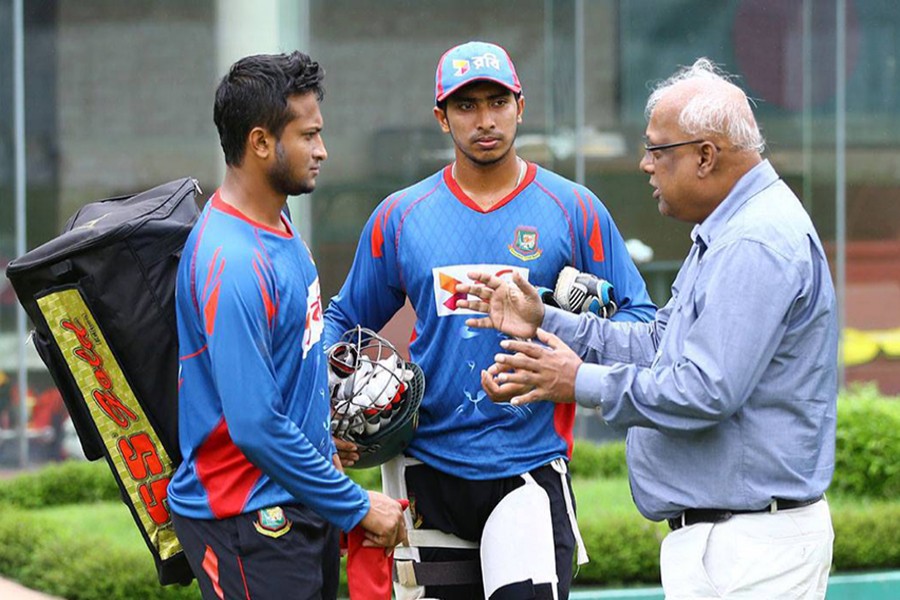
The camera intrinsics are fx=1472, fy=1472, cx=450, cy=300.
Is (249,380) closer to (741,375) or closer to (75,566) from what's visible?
(741,375)

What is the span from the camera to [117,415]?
380 cm

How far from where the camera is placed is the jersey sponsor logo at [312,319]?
12.2 feet

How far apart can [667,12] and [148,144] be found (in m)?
4.28

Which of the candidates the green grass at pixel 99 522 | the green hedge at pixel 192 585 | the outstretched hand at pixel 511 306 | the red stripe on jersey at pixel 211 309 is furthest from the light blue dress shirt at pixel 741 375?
the green grass at pixel 99 522

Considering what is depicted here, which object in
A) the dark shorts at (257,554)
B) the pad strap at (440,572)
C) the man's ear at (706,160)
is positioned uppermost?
the man's ear at (706,160)

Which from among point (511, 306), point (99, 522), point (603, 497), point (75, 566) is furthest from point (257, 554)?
point (603, 497)

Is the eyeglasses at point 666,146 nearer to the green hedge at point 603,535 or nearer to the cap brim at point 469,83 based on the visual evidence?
the cap brim at point 469,83

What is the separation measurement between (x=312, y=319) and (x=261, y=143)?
0.47m

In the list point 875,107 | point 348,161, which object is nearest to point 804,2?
point 875,107

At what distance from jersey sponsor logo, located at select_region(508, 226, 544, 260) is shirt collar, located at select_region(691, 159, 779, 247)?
0.78 m

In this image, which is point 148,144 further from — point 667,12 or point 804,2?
point 804,2

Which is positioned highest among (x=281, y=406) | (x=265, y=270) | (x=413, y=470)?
(x=265, y=270)

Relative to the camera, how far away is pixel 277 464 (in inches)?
139

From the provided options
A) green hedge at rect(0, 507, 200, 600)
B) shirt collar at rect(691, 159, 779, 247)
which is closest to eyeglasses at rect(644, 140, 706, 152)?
shirt collar at rect(691, 159, 779, 247)
